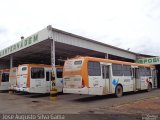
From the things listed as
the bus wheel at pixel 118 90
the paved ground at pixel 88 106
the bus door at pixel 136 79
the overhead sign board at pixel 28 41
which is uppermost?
the overhead sign board at pixel 28 41

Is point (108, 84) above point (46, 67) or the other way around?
the other way around

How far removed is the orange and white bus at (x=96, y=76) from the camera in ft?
53.5

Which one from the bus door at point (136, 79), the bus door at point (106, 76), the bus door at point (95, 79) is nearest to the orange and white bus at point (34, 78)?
the bus door at point (106, 76)

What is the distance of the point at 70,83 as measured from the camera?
55.8ft

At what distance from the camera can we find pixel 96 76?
17000 millimetres

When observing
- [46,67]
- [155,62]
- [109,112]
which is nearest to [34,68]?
[46,67]

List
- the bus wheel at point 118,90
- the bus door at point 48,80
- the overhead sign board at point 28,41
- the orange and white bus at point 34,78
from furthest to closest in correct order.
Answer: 1. the bus door at point 48,80
2. the orange and white bus at point 34,78
3. the overhead sign board at point 28,41
4. the bus wheel at point 118,90

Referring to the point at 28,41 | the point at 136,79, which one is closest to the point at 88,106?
the point at 136,79

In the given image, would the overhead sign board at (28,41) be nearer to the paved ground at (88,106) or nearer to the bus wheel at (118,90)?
the paved ground at (88,106)

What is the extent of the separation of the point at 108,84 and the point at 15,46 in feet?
39.3

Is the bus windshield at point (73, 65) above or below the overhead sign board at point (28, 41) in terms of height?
below

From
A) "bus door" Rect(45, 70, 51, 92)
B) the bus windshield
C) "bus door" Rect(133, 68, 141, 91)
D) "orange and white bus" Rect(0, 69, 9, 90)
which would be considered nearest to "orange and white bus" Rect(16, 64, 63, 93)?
"bus door" Rect(45, 70, 51, 92)

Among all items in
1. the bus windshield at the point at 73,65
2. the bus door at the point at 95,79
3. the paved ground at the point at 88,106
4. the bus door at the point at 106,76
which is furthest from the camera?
the bus door at the point at 106,76

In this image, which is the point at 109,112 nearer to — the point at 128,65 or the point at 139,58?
the point at 128,65
